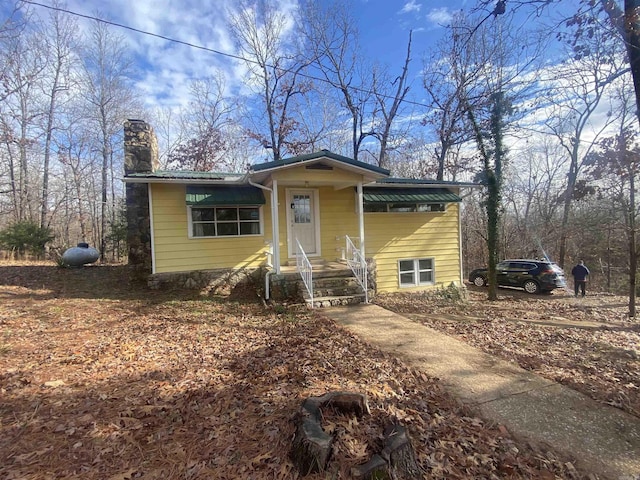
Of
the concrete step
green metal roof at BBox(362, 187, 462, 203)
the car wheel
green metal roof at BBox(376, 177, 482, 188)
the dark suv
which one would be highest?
green metal roof at BBox(376, 177, 482, 188)

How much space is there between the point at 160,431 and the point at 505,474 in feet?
8.39

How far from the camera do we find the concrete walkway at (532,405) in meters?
2.45

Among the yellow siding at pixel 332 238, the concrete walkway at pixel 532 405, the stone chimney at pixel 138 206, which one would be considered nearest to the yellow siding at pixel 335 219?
the yellow siding at pixel 332 238

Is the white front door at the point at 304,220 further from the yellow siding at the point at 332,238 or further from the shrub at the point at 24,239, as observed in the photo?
the shrub at the point at 24,239

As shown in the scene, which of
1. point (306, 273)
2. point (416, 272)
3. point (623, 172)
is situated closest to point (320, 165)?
point (306, 273)

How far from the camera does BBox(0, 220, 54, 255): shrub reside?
13.4 m

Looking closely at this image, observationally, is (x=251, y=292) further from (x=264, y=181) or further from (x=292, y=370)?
(x=292, y=370)

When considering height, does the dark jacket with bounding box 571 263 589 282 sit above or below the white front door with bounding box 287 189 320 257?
below

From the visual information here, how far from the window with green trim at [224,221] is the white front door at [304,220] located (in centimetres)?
95

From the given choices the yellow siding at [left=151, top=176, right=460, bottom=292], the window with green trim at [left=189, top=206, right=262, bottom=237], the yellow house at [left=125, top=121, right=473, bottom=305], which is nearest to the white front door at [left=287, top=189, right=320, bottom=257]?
the yellow house at [left=125, top=121, right=473, bottom=305]

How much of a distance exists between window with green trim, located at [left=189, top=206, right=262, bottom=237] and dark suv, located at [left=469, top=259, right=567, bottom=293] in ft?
41.5

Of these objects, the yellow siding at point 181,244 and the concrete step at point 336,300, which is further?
the yellow siding at point 181,244

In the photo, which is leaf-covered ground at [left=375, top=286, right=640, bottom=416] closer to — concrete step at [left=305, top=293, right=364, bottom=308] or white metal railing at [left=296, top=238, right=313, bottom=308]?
concrete step at [left=305, top=293, right=364, bottom=308]

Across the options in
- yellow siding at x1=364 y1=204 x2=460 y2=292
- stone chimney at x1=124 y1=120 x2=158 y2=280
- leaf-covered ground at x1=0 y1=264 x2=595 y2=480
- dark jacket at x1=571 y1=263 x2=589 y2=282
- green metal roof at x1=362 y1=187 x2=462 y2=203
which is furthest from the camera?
dark jacket at x1=571 y1=263 x2=589 y2=282
